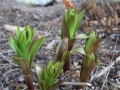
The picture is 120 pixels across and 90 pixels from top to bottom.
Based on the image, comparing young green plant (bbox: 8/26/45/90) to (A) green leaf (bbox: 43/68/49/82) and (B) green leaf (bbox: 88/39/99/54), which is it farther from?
(B) green leaf (bbox: 88/39/99/54)

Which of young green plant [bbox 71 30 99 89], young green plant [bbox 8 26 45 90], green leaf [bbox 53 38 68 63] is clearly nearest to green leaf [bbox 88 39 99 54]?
young green plant [bbox 71 30 99 89]

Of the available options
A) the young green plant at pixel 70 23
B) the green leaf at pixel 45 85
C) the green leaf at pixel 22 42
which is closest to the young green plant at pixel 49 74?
the green leaf at pixel 45 85

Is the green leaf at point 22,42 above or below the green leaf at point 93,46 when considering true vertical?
above

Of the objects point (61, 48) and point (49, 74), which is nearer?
point (49, 74)

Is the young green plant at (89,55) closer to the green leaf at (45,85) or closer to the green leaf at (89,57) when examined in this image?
the green leaf at (89,57)

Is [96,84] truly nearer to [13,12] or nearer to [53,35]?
[53,35]

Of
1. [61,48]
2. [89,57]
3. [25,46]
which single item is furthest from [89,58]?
[25,46]

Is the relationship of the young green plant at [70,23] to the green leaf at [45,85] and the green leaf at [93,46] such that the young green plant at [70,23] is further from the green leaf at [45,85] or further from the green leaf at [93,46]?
the green leaf at [45,85]

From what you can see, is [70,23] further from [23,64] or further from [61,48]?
[23,64]

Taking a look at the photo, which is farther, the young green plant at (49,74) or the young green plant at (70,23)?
the young green plant at (70,23)

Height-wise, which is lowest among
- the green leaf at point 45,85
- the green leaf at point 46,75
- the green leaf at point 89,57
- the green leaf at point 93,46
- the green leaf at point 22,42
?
the green leaf at point 45,85

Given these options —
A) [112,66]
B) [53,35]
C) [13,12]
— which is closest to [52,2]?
[13,12]
